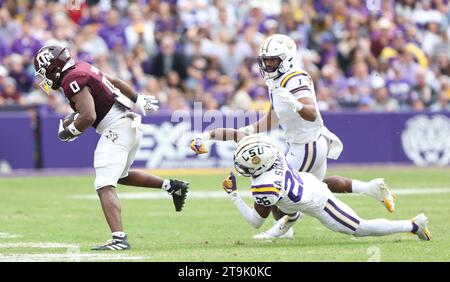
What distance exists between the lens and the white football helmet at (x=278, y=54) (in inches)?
374

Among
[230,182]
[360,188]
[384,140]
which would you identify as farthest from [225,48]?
[230,182]

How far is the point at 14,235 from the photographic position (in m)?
9.97

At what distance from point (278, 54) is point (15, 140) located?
9.29 metres

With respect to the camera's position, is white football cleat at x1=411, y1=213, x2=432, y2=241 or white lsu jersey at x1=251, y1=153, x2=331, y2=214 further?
white football cleat at x1=411, y1=213, x2=432, y2=241

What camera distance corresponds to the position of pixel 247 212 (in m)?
9.06

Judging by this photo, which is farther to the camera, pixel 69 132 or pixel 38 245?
pixel 38 245

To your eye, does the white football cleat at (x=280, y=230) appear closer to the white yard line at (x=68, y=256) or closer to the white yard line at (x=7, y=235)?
the white yard line at (x=68, y=256)

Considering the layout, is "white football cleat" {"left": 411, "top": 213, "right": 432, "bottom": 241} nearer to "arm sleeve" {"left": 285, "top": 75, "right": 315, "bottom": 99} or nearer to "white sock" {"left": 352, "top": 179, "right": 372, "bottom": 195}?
"white sock" {"left": 352, "top": 179, "right": 372, "bottom": 195}

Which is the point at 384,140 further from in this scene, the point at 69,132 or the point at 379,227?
the point at 69,132

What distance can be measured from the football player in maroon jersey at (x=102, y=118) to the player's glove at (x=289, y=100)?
1312 mm

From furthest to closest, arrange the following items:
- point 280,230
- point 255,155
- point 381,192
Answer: point 381,192 < point 280,230 < point 255,155

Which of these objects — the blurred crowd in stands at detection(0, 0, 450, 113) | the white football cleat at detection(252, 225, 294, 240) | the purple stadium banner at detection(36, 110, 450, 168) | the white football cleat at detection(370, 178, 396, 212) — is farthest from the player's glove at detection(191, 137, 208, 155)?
the blurred crowd in stands at detection(0, 0, 450, 113)

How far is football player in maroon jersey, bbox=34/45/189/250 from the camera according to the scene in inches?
346

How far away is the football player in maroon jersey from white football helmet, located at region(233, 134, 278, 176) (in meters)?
1.16
